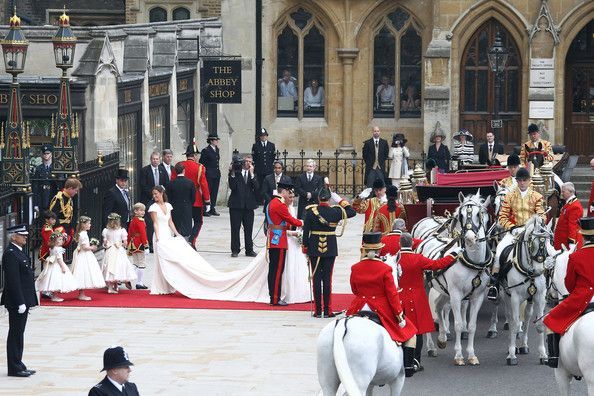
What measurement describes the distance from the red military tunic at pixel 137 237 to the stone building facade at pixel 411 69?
1428 cm

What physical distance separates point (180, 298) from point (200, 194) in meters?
6.15

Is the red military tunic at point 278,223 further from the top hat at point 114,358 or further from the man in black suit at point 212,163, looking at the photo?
the top hat at point 114,358

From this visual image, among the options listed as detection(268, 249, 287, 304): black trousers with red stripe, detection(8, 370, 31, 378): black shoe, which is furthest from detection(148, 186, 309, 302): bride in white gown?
detection(8, 370, 31, 378): black shoe

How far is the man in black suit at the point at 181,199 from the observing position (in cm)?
2855

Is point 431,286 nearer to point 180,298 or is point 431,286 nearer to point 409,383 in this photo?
point 409,383

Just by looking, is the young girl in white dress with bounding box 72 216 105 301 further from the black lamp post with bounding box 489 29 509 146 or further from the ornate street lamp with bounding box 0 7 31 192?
the black lamp post with bounding box 489 29 509 146

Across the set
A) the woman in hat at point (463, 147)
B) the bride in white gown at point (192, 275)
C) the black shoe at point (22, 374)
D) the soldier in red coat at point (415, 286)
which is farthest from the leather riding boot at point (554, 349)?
the woman in hat at point (463, 147)

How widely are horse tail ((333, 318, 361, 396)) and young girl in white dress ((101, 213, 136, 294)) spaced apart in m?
10.1

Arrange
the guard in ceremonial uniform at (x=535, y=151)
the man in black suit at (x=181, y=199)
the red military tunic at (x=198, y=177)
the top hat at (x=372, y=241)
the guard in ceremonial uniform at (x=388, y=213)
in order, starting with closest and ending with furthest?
the top hat at (x=372, y=241) < the guard in ceremonial uniform at (x=388, y=213) < the guard in ceremonial uniform at (x=535, y=151) < the man in black suit at (x=181, y=199) < the red military tunic at (x=198, y=177)

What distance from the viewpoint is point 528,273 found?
19.4 meters

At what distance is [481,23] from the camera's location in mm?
39594

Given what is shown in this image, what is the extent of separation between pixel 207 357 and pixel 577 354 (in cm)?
552

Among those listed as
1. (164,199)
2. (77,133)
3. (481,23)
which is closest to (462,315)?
(164,199)

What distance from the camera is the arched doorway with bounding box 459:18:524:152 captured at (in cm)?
4000
